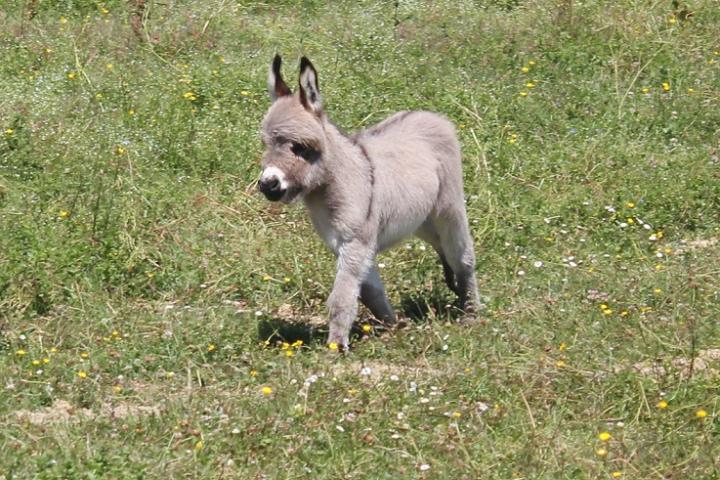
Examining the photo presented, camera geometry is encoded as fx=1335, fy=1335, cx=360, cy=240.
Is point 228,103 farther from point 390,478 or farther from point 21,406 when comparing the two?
point 390,478

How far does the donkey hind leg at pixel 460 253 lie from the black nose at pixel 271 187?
152cm

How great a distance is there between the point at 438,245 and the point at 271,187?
1709 mm

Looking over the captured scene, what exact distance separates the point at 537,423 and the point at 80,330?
298 cm

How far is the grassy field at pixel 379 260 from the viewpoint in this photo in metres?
6.61

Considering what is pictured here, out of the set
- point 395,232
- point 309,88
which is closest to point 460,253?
point 395,232

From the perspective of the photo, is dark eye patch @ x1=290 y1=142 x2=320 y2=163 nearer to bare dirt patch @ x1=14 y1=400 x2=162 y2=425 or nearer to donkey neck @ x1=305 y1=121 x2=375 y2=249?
donkey neck @ x1=305 y1=121 x2=375 y2=249

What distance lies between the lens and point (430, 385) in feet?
23.8

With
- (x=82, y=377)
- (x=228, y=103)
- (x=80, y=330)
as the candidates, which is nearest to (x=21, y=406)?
(x=82, y=377)

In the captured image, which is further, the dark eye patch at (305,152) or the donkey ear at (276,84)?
the donkey ear at (276,84)

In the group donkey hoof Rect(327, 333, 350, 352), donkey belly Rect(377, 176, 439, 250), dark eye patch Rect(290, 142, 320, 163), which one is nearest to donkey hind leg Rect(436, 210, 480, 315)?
donkey belly Rect(377, 176, 439, 250)

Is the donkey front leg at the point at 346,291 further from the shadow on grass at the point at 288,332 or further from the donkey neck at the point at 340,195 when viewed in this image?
the shadow on grass at the point at 288,332

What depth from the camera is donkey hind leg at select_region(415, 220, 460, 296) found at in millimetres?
8992

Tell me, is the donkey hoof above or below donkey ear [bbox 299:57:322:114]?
below

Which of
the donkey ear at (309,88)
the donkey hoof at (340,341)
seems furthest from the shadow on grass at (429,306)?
the donkey ear at (309,88)
